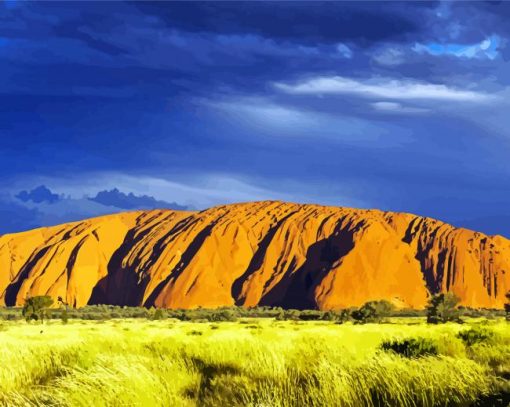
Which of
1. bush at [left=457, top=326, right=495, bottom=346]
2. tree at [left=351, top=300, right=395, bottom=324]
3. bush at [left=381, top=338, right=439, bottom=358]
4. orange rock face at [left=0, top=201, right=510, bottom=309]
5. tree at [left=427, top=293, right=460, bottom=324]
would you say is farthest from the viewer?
orange rock face at [left=0, top=201, right=510, bottom=309]

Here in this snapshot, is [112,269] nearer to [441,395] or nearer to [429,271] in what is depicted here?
[429,271]

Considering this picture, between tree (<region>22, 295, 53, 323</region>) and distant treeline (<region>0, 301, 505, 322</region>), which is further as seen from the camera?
distant treeline (<region>0, 301, 505, 322</region>)

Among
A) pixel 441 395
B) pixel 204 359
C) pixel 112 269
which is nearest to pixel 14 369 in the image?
pixel 204 359

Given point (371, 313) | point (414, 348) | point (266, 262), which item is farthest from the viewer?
point (266, 262)

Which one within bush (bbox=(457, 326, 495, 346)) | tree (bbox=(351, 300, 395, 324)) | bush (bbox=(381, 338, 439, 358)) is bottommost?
tree (bbox=(351, 300, 395, 324))

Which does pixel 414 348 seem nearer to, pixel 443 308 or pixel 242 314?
pixel 443 308

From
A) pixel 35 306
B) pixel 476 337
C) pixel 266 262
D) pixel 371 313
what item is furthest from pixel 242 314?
pixel 476 337

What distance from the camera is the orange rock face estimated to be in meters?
138

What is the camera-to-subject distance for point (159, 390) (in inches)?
296

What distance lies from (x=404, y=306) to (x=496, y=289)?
2766 cm

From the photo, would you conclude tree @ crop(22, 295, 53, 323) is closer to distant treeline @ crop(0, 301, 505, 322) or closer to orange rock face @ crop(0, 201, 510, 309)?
distant treeline @ crop(0, 301, 505, 322)

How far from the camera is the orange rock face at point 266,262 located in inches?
5413

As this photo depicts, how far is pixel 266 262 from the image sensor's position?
147 metres

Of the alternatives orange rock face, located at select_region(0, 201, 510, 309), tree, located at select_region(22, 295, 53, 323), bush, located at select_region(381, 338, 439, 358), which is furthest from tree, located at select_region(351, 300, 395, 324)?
bush, located at select_region(381, 338, 439, 358)
